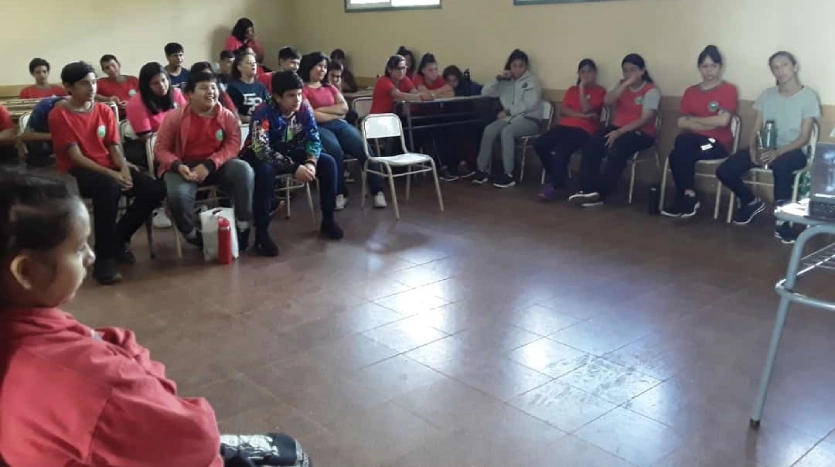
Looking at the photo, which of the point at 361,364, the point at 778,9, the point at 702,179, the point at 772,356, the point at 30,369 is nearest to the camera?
the point at 30,369

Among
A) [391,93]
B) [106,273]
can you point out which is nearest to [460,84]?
[391,93]

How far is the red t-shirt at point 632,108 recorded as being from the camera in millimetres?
5586

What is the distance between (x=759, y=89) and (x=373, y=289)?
3.20 metres

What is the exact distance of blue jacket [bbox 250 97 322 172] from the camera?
4.51 m

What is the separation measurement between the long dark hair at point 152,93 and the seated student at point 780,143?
3600 millimetres

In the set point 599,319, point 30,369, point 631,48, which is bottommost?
point 599,319

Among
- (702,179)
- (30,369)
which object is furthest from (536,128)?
(30,369)

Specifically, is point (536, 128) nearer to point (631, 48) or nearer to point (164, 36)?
point (631, 48)

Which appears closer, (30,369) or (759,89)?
(30,369)

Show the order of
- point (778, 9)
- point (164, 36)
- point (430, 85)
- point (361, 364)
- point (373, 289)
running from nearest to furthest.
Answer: point (361, 364)
point (373, 289)
point (778, 9)
point (430, 85)
point (164, 36)

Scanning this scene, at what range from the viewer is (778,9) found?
4.98 metres

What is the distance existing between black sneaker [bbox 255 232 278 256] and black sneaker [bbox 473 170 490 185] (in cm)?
246

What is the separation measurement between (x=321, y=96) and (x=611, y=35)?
234 cm

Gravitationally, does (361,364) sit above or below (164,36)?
below
